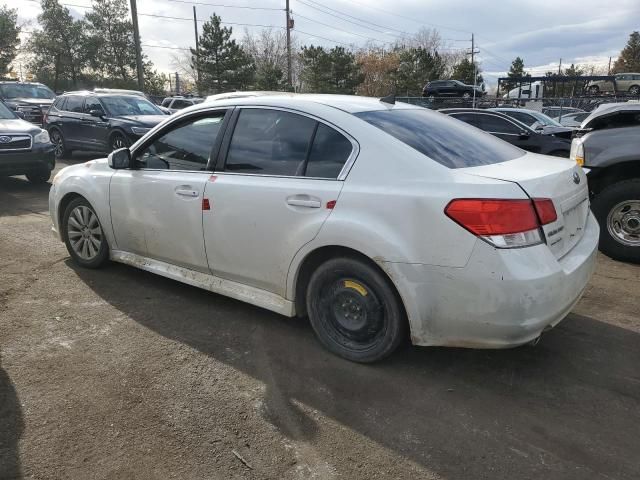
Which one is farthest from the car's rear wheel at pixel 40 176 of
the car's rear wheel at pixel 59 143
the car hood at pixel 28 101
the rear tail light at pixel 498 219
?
the rear tail light at pixel 498 219

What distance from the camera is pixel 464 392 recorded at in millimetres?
3045

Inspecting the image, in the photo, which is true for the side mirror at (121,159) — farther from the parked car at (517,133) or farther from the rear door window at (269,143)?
the parked car at (517,133)

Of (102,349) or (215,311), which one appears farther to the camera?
(215,311)

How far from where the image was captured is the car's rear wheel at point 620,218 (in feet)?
17.9

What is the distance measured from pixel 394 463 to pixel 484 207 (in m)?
A: 1.33

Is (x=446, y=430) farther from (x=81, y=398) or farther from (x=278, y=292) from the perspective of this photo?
(x=81, y=398)

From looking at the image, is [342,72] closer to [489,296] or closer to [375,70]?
[375,70]

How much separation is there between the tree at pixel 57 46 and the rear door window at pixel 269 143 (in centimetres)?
5663

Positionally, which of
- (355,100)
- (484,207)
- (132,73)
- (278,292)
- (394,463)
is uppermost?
(132,73)

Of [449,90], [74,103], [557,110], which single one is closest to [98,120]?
[74,103]

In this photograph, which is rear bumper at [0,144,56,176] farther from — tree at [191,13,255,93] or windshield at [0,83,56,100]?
tree at [191,13,255,93]

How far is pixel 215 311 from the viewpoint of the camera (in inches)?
164

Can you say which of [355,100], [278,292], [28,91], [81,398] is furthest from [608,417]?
[28,91]

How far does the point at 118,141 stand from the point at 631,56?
254 feet
